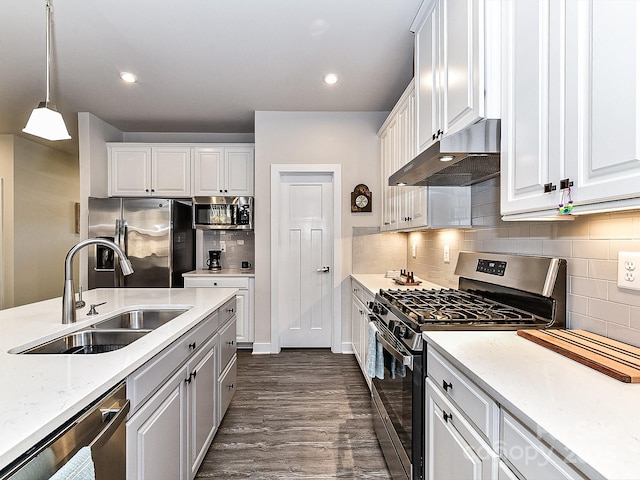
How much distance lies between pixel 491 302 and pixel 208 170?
11.4ft

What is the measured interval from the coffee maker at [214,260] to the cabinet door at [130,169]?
1050 millimetres

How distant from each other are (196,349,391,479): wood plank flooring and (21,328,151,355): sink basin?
0.89 meters

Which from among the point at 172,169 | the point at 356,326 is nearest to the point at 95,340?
the point at 356,326

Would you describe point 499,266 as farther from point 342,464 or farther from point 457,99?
point 342,464

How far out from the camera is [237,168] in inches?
171

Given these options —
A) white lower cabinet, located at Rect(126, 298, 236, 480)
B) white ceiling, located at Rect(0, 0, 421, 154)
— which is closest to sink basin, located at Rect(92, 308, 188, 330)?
white lower cabinet, located at Rect(126, 298, 236, 480)

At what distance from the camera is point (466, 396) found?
1.14 m

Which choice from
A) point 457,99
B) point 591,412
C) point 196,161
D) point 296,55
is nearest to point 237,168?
point 196,161

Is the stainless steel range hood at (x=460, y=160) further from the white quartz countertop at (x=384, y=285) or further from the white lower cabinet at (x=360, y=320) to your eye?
the white lower cabinet at (x=360, y=320)

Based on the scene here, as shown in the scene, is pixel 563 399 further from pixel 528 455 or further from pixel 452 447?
pixel 452 447

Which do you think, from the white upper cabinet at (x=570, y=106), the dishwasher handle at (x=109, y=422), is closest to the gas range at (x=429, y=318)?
the white upper cabinet at (x=570, y=106)

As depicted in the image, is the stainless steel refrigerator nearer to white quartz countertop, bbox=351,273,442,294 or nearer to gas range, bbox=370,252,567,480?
white quartz countertop, bbox=351,273,442,294

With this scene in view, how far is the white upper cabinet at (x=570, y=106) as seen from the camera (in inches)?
34.6

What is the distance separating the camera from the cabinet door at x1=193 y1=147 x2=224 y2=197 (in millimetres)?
4336
